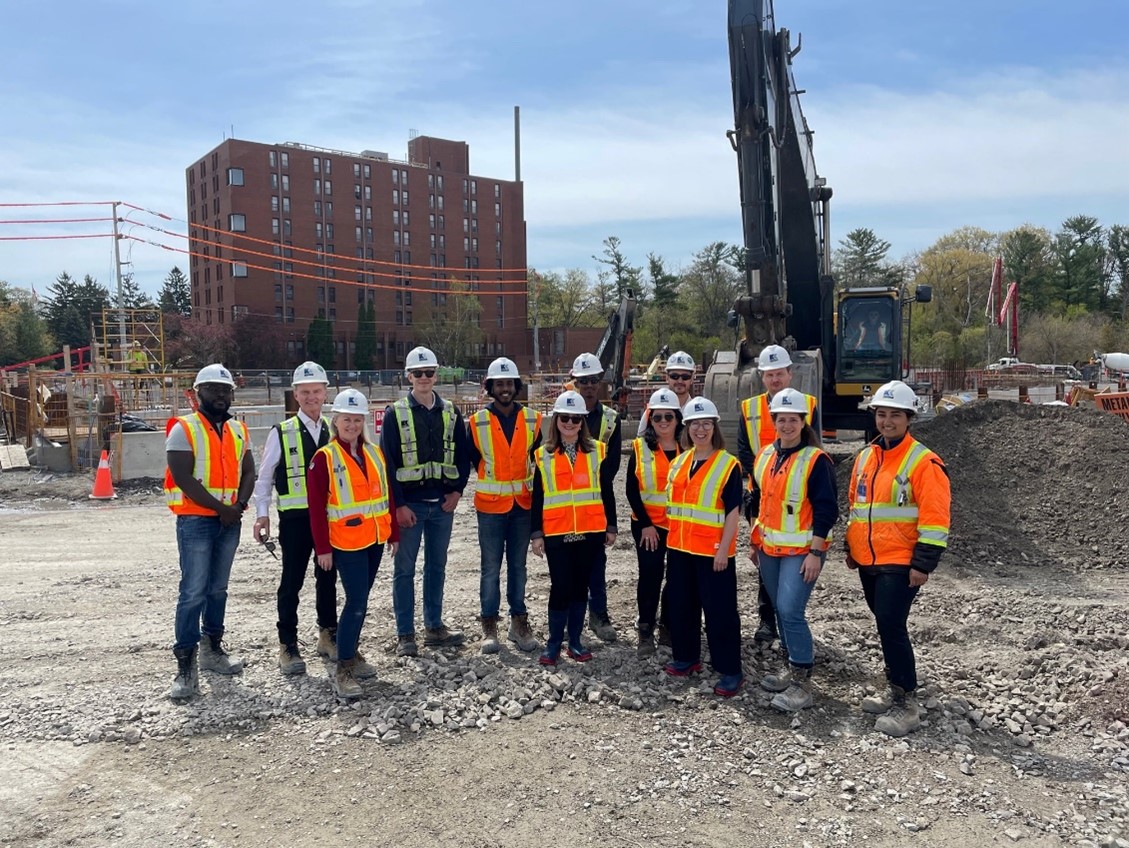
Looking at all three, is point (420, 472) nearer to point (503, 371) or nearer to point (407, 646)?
point (503, 371)

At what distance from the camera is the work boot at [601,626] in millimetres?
6309

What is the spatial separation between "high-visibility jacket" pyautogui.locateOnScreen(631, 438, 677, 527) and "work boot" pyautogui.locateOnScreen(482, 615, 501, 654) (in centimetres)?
129

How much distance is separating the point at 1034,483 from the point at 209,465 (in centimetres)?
970

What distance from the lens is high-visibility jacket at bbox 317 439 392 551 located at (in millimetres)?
5258

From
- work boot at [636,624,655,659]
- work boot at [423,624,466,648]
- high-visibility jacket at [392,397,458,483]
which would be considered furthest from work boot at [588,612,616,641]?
high-visibility jacket at [392,397,458,483]

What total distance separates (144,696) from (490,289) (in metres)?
82.4

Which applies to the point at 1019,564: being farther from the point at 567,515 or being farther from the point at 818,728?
the point at 567,515

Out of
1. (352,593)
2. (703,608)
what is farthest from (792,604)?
(352,593)

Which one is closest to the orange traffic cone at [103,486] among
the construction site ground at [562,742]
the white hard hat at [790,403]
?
the construction site ground at [562,742]

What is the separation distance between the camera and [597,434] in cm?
631

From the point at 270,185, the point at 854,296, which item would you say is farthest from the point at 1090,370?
the point at 270,185

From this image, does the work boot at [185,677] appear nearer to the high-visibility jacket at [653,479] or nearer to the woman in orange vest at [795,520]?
the high-visibility jacket at [653,479]

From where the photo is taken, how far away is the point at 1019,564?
29.3 feet

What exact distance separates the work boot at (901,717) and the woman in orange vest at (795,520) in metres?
0.45
